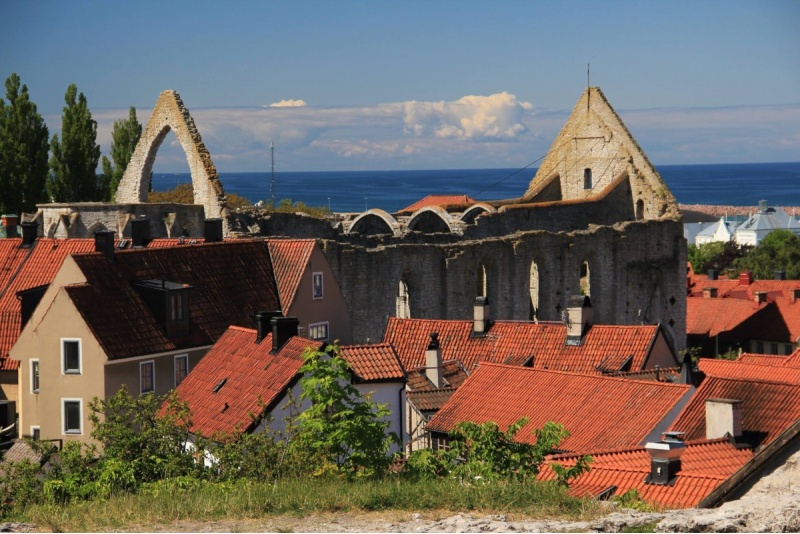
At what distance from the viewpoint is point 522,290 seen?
47.9 meters

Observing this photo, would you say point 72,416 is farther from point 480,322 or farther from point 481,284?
point 481,284

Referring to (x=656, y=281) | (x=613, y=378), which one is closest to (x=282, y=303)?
(x=613, y=378)

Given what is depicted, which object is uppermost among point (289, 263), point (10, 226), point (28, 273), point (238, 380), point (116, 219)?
point (116, 219)

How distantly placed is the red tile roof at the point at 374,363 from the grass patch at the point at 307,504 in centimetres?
974

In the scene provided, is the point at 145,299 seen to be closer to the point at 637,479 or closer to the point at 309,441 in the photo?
the point at 309,441

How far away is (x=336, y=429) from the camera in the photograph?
66.6 ft

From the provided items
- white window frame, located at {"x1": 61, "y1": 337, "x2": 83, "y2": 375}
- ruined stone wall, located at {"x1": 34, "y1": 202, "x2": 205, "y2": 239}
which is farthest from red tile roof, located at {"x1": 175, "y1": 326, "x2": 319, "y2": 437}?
ruined stone wall, located at {"x1": 34, "y1": 202, "x2": 205, "y2": 239}

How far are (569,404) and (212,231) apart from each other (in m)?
15.9

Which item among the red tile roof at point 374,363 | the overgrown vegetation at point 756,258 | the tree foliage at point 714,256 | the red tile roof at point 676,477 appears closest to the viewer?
the red tile roof at point 676,477

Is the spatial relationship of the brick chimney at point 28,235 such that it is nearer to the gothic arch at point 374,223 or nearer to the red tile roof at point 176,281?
the red tile roof at point 176,281

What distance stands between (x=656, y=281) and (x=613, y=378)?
29313mm

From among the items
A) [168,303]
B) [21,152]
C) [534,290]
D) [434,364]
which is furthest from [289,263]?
[21,152]

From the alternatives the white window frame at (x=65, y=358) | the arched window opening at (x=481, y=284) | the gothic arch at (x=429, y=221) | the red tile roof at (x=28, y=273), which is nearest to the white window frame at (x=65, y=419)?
the white window frame at (x=65, y=358)

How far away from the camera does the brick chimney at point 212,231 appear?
38594 mm
